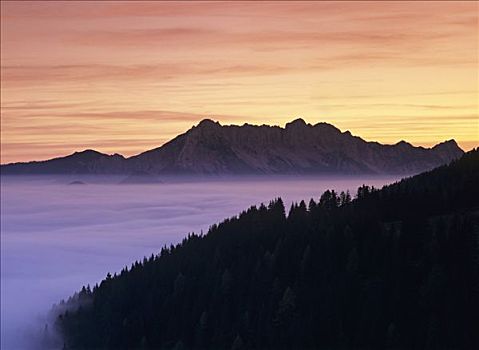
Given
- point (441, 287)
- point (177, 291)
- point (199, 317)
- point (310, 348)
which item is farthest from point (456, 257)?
point (177, 291)

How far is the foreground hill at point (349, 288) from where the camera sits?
146 meters

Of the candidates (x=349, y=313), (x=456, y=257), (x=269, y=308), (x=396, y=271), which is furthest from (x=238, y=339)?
(x=456, y=257)

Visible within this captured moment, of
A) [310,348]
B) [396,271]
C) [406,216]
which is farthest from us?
[406,216]

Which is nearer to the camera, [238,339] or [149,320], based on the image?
[238,339]

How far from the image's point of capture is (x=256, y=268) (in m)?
187

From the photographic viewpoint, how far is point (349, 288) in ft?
525

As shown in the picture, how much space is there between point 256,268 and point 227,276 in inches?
274

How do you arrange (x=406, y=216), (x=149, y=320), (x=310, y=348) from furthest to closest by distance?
(x=149, y=320)
(x=406, y=216)
(x=310, y=348)

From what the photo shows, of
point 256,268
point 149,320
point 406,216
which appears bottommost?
point 149,320

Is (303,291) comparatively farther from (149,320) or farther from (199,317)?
(149,320)

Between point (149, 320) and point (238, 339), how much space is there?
39612mm

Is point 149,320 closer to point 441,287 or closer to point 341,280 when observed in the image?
point 341,280

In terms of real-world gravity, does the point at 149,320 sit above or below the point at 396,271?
below

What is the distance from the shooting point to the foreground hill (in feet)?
478
